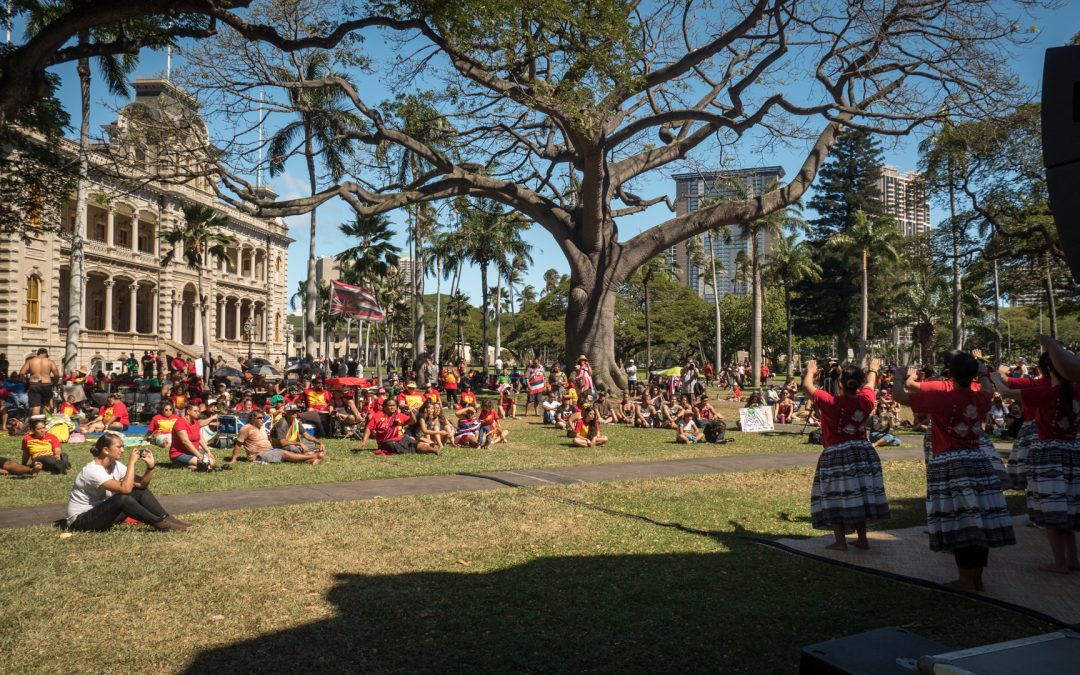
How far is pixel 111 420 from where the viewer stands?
16312mm

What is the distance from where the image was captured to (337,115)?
20.2 m

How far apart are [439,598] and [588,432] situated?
10294 mm

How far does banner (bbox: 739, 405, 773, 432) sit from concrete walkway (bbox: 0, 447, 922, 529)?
16.8 feet

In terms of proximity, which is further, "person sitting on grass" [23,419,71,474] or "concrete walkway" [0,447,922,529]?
"person sitting on grass" [23,419,71,474]

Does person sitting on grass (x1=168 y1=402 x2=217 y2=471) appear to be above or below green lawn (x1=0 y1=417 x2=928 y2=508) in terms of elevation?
above

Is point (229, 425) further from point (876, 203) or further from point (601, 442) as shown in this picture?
point (876, 203)

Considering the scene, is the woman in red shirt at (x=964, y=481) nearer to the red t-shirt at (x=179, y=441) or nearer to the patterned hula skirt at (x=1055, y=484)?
the patterned hula skirt at (x=1055, y=484)

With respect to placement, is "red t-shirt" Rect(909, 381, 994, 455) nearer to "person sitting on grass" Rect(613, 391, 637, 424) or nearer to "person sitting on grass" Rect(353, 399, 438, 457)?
"person sitting on grass" Rect(353, 399, 438, 457)

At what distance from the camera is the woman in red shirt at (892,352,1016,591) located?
5.79 meters

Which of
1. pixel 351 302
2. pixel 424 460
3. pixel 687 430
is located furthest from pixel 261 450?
pixel 351 302

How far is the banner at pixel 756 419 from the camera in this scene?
19.2m

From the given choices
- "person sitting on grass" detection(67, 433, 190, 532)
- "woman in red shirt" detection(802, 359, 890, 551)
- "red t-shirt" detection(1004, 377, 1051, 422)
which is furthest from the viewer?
"person sitting on grass" detection(67, 433, 190, 532)

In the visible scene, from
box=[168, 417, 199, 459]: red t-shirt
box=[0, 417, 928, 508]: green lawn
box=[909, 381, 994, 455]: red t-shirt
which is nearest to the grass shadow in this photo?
box=[909, 381, 994, 455]: red t-shirt

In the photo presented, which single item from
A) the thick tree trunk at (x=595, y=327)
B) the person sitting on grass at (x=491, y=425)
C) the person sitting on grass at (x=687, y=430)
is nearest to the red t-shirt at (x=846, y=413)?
the person sitting on grass at (x=491, y=425)
